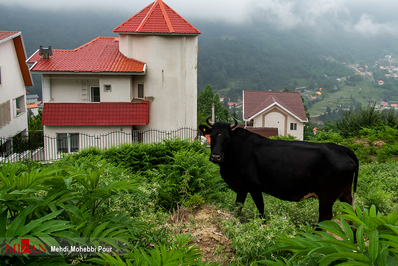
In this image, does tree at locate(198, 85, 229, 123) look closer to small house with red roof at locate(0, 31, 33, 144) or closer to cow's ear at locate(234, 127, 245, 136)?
small house with red roof at locate(0, 31, 33, 144)

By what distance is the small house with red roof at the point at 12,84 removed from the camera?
2331 cm

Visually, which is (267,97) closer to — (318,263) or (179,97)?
(179,97)

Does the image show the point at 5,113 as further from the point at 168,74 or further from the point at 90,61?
the point at 168,74

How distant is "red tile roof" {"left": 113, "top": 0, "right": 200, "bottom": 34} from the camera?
2155cm

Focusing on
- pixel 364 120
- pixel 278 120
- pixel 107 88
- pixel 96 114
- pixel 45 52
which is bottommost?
pixel 278 120

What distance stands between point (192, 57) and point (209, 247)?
58.4ft

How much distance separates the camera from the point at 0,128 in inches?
893

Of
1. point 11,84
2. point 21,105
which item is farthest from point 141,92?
point 21,105

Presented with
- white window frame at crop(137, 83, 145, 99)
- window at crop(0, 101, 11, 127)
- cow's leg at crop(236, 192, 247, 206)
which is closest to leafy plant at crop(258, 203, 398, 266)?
cow's leg at crop(236, 192, 247, 206)

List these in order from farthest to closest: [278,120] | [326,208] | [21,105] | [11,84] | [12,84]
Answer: [278,120]
[21,105]
[12,84]
[11,84]
[326,208]

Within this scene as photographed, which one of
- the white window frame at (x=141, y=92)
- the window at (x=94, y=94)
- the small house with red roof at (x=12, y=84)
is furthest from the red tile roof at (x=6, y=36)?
the white window frame at (x=141, y=92)

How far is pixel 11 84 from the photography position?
24.8 m

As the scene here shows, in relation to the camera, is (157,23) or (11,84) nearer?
(157,23)

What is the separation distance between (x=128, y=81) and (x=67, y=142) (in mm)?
5411
